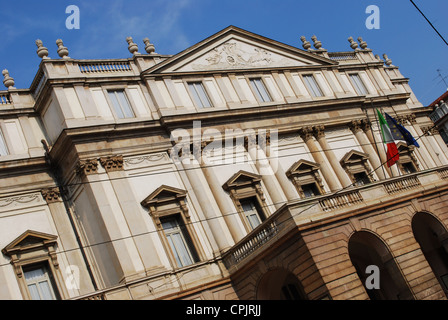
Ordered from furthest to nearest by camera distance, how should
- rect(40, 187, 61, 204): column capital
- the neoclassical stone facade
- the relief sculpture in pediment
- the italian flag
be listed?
the relief sculpture in pediment
the italian flag
rect(40, 187, 61, 204): column capital
the neoclassical stone facade

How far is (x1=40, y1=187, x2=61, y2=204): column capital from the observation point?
25.2 meters

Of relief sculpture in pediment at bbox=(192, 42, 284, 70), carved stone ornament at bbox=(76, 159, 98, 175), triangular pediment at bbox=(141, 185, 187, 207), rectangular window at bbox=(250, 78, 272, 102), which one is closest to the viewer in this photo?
carved stone ornament at bbox=(76, 159, 98, 175)

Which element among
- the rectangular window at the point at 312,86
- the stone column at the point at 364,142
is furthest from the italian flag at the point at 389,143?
the rectangular window at the point at 312,86

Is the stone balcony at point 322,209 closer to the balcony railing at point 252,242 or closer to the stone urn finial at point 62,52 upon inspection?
the balcony railing at point 252,242

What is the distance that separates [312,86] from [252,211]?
1046 centimetres

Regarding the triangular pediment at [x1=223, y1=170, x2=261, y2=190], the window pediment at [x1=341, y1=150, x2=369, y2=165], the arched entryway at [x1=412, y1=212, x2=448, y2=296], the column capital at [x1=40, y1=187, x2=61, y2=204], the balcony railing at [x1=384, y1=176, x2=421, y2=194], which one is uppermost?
the column capital at [x1=40, y1=187, x2=61, y2=204]

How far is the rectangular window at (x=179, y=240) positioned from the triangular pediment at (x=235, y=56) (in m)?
8.02

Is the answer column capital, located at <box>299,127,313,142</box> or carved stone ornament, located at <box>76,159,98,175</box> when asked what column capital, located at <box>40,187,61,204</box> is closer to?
carved stone ornament, located at <box>76,159,98,175</box>

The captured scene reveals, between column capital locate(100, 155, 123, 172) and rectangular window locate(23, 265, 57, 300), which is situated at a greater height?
column capital locate(100, 155, 123, 172)

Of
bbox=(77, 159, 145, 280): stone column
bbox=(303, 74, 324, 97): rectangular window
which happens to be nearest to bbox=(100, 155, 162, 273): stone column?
bbox=(77, 159, 145, 280): stone column

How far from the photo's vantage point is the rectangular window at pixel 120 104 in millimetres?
27750

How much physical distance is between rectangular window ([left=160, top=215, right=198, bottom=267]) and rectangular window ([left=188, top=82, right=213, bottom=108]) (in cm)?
680

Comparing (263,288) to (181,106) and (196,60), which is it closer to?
(181,106)
